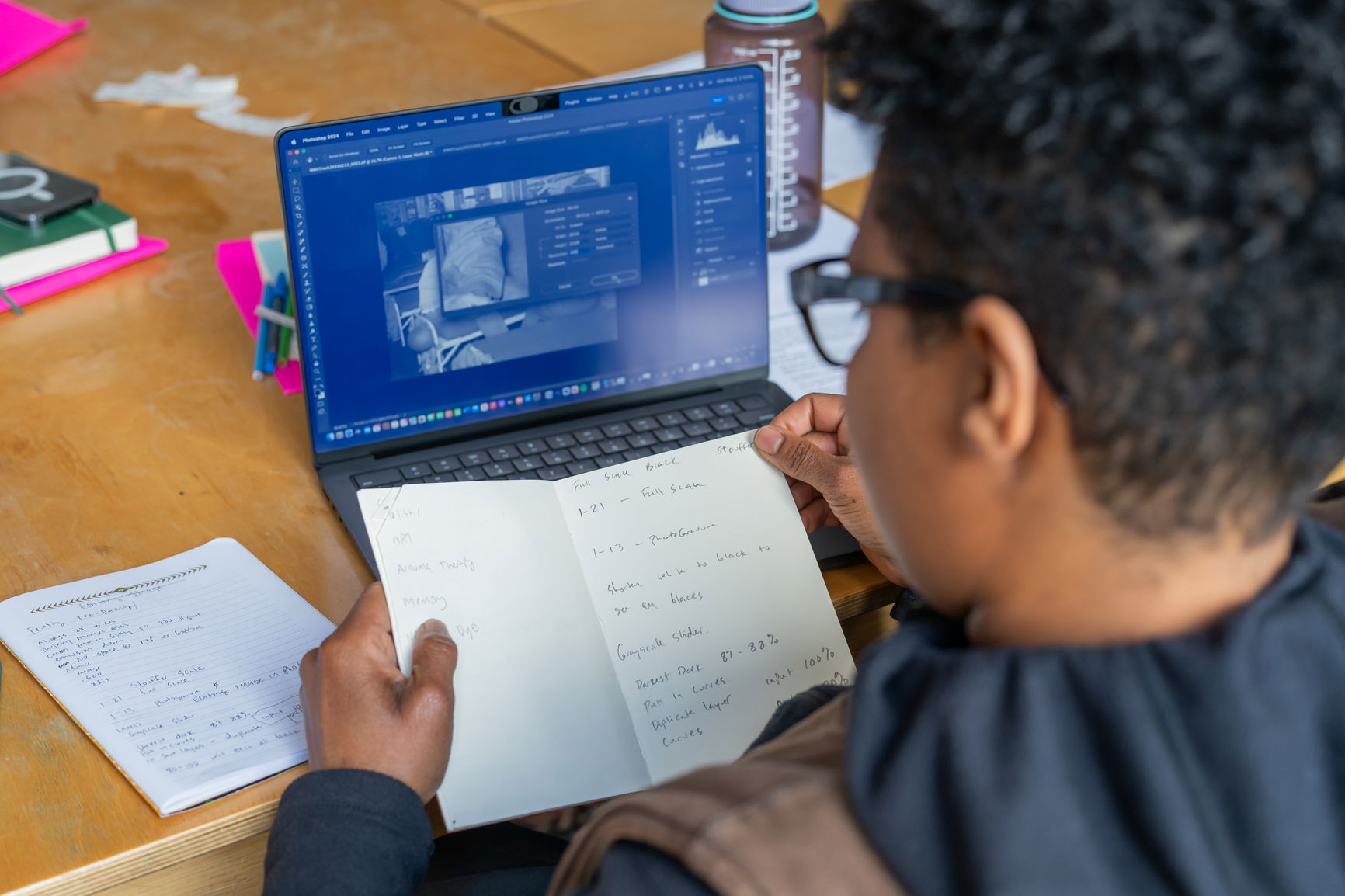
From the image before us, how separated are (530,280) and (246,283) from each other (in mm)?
449

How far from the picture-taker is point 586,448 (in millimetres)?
1044

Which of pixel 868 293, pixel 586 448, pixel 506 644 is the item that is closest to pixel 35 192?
pixel 586 448

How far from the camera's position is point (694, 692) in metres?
0.84

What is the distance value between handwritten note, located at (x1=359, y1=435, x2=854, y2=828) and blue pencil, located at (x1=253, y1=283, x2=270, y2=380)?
403mm

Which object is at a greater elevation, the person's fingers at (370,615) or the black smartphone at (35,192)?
the black smartphone at (35,192)

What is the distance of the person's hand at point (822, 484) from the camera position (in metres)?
0.91

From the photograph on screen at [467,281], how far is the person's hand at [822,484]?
0.23m

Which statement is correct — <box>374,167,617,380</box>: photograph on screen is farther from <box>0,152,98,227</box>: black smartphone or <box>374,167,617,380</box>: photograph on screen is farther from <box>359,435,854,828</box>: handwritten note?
<box>0,152,98,227</box>: black smartphone

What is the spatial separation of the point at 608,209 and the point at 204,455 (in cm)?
42

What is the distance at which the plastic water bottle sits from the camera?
135 centimetres

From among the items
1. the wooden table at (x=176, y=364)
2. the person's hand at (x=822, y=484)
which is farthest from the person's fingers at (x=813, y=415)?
the wooden table at (x=176, y=364)

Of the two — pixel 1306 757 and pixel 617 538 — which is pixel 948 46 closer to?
pixel 1306 757

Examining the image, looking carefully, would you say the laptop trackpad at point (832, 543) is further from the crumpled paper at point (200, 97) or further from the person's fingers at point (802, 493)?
the crumpled paper at point (200, 97)

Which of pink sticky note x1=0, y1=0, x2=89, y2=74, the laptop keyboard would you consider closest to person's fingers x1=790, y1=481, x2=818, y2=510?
the laptop keyboard
